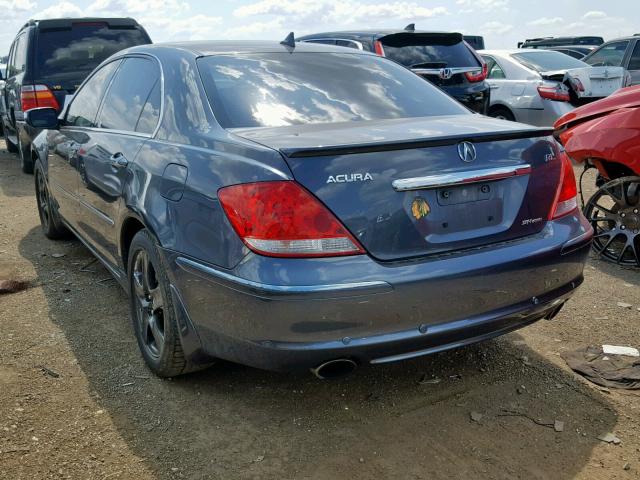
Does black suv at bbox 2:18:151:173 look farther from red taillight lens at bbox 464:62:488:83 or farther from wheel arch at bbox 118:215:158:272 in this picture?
wheel arch at bbox 118:215:158:272

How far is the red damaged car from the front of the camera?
4879 mm

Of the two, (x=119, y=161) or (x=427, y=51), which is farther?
(x=427, y=51)

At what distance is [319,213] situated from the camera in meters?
2.45

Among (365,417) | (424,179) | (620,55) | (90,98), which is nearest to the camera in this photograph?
(424,179)

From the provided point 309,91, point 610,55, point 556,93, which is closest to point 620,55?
point 610,55

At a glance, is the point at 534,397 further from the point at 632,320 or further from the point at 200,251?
the point at 200,251

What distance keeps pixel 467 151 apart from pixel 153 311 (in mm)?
1724

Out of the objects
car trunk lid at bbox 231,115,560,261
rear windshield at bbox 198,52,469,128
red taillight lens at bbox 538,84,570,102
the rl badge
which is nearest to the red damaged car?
rear windshield at bbox 198,52,469,128

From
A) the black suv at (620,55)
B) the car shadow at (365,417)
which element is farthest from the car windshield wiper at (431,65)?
the car shadow at (365,417)

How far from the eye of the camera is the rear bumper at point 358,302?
7.96 ft

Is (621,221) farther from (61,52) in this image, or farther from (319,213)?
(61,52)

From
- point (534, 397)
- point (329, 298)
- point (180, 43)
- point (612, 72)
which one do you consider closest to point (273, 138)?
point (329, 298)

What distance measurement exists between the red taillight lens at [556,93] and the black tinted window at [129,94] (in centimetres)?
680

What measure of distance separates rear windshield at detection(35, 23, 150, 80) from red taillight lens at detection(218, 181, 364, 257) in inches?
277
